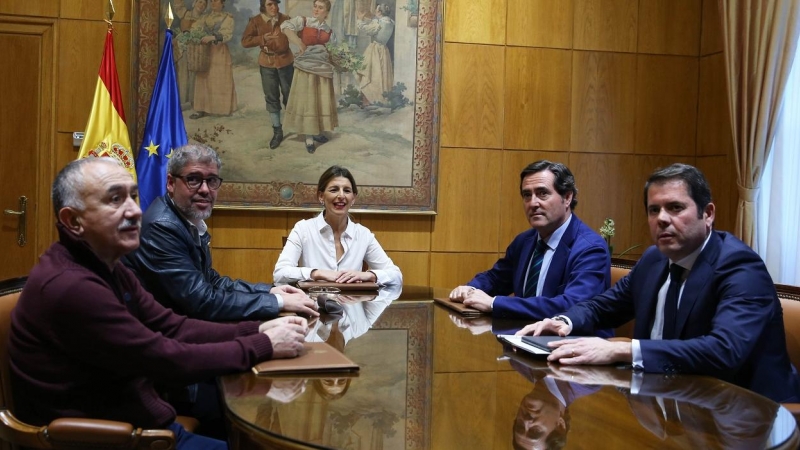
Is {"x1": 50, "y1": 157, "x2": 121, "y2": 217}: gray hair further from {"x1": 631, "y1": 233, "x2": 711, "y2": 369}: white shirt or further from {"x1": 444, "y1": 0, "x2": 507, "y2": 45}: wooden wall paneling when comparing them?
{"x1": 444, "y1": 0, "x2": 507, "y2": 45}: wooden wall paneling

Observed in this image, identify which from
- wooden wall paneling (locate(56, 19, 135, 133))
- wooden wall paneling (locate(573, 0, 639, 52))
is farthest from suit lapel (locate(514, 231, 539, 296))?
wooden wall paneling (locate(56, 19, 135, 133))

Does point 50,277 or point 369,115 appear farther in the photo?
point 369,115

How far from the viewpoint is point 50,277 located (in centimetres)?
174

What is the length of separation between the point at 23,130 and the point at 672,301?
4.83m

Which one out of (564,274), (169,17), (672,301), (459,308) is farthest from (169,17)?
(672,301)

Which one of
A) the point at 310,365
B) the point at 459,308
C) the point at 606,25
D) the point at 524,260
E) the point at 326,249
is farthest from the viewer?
the point at 606,25

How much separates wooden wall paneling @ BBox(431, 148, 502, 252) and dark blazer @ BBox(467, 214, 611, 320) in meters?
2.37

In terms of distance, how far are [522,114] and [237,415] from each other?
4.93m

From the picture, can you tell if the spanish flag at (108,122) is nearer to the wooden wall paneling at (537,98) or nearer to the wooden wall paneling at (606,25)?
the wooden wall paneling at (537,98)

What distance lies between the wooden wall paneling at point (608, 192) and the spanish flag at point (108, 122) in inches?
134

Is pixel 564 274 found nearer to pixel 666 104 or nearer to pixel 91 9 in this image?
pixel 666 104

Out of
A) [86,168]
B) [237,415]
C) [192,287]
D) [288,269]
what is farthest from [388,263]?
[237,415]

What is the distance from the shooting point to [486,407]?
1.58 meters

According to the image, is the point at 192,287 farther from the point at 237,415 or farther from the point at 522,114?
the point at 522,114
